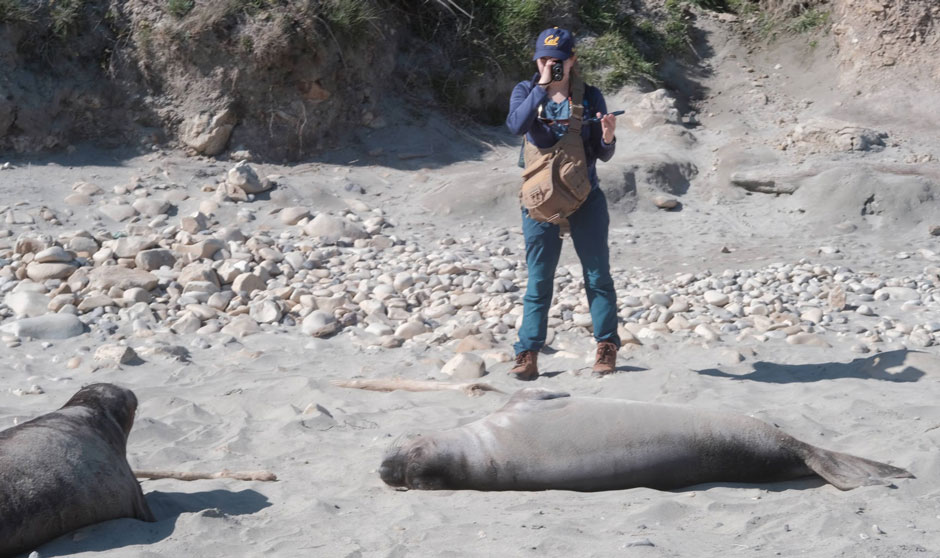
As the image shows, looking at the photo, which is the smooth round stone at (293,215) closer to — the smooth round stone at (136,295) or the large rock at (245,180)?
the large rock at (245,180)

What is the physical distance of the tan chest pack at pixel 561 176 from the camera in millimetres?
5121

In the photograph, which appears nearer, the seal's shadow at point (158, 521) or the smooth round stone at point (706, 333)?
the seal's shadow at point (158, 521)

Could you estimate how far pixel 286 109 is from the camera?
34.4 ft

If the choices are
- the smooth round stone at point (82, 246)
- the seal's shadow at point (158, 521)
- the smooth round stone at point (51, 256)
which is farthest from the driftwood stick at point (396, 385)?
the smooth round stone at point (82, 246)

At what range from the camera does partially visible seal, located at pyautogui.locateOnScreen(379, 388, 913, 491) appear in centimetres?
389

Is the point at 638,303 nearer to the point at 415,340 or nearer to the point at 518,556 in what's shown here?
the point at 415,340

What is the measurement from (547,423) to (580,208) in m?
1.56

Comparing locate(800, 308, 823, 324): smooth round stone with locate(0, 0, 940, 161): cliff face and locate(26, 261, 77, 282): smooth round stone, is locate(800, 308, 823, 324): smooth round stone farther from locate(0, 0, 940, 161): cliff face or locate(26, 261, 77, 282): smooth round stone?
locate(0, 0, 940, 161): cliff face

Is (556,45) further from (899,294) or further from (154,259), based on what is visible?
(154,259)

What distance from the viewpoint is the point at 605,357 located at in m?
5.56

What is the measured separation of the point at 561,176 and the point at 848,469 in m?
2.06

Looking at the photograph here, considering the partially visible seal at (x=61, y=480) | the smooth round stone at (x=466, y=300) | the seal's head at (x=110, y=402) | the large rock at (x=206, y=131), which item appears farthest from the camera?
the large rock at (x=206, y=131)

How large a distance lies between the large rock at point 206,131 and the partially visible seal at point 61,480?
21.7ft

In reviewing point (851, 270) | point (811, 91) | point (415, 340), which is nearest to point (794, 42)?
point (811, 91)
